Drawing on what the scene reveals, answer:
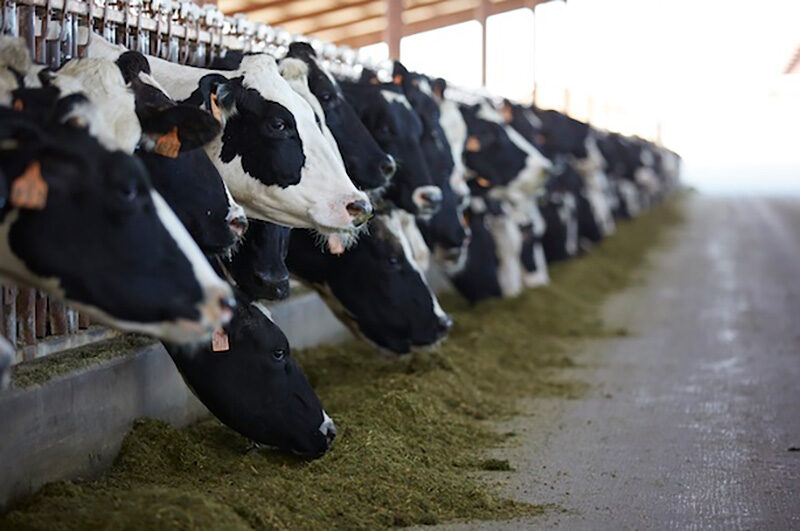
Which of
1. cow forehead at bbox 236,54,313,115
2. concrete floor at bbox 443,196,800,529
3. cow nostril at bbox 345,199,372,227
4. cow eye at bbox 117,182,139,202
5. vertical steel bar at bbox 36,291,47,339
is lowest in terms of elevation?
concrete floor at bbox 443,196,800,529

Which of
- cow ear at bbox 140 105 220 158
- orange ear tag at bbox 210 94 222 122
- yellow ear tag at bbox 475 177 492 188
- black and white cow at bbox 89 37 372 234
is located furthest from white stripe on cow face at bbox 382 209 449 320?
yellow ear tag at bbox 475 177 492 188

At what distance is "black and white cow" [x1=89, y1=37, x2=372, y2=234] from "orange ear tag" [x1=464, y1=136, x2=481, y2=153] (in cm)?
513

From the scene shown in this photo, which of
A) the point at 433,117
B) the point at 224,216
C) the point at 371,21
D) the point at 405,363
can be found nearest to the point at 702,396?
the point at 405,363

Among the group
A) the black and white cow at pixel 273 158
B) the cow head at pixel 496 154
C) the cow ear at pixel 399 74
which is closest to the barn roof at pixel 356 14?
the cow head at pixel 496 154

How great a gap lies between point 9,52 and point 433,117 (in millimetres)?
4525

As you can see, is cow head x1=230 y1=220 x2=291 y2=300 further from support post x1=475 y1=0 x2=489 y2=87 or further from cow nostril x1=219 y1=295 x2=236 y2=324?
support post x1=475 y1=0 x2=489 y2=87

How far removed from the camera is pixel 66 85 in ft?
13.1

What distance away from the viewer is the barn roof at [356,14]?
17.9 meters

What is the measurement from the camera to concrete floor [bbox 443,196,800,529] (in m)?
5.04

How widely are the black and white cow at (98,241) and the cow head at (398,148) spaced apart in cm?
377

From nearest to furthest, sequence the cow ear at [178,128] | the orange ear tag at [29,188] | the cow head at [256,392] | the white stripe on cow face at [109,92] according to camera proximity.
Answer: the orange ear tag at [29,188], the cow ear at [178,128], the white stripe on cow face at [109,92], the cow head at [256,392]

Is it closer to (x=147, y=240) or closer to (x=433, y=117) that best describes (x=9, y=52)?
(x=147, y=240)

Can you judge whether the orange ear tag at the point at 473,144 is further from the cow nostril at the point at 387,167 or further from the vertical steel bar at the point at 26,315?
the vertical steel bar at the point at 26,315

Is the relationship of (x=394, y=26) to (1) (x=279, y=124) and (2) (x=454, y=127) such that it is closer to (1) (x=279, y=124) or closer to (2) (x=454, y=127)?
(2) (x=454, y=127)
